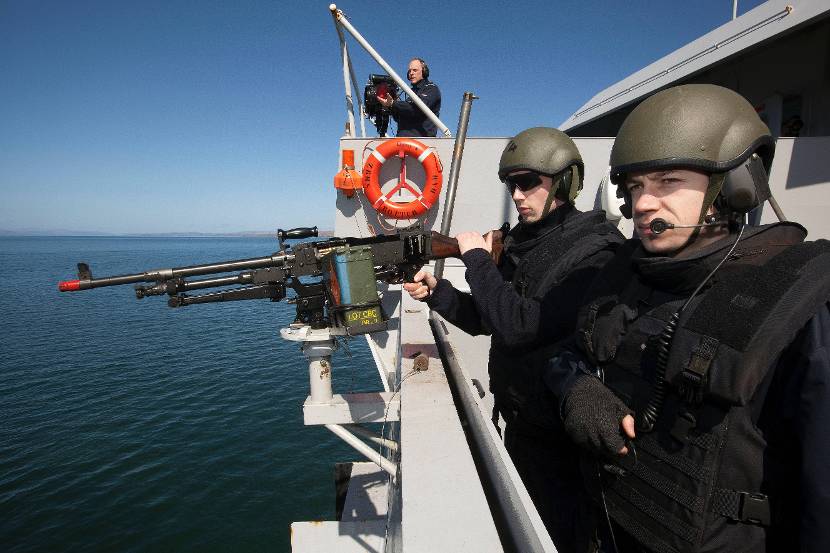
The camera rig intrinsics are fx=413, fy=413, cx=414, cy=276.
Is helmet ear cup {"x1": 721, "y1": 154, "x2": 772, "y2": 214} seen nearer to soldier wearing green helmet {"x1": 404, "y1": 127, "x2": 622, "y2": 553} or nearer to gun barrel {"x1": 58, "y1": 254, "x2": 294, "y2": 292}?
soldier wearing green helmet {"x1": 404, "y1": 127, "x2": 622, "y2": 553}

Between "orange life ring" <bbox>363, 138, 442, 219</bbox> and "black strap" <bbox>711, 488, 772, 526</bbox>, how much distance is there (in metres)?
4.20

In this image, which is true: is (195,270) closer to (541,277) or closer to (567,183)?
(541,277)

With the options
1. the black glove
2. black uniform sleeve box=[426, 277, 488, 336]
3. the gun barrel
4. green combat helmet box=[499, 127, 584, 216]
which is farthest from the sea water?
the black glove

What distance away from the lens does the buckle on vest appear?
3.43ft

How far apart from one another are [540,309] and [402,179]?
3473 mm

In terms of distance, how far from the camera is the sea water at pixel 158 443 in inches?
273

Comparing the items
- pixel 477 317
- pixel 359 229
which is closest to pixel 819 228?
pixel 477 317

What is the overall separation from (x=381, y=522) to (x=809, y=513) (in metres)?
2.75

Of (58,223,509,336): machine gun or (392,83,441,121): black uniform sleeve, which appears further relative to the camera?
(392,83,441,121): black uniform sleeve

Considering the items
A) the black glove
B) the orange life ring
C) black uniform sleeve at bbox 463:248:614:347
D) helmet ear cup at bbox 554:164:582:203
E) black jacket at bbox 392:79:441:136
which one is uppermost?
black jacket at bbox 392:79:441:136

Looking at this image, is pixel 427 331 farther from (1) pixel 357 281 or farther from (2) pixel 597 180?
(2) pixel 597 180

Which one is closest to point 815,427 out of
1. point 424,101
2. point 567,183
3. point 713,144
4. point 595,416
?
point 595,416

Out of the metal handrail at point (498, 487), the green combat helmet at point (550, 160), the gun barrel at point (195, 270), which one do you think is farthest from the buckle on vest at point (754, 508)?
the gun barrel at point (195, 270)

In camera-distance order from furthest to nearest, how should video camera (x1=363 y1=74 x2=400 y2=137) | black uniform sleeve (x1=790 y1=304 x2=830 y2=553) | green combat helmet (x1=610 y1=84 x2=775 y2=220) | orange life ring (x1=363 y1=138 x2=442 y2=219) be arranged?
video camera (x1=363 y1=74 x2=400 y2=137) < orange life ring (x1=363 y1=138 x2=442 y2=219) < green combat helmet (x1=610 y1=84 x2=775 y2=220) < black uniform sleeve (x1=790 y1=304 x2=830 y2=553)
